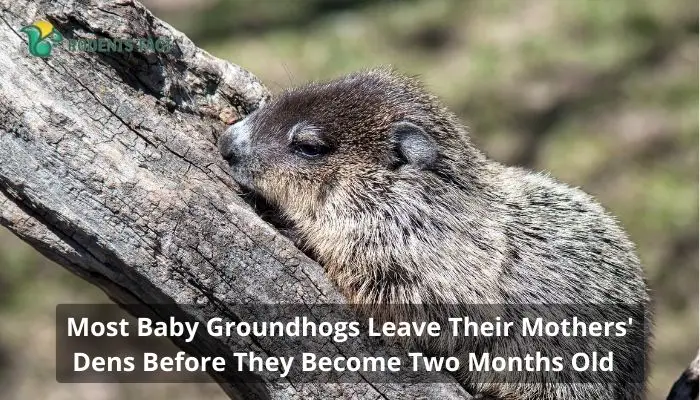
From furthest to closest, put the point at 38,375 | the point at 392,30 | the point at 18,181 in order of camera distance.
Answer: the point at 392,30, the point at 38,375, the point at 18,181

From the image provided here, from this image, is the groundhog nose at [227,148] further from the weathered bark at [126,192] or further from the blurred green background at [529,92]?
the blurred green background at [529,92]

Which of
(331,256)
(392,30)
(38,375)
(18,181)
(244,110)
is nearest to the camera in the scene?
(18,181)

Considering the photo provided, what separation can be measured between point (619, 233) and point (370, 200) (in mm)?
1656

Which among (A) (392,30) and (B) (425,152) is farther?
(A) (392,30)

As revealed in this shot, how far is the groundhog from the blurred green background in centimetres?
361

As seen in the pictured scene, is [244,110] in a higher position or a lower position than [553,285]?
higher

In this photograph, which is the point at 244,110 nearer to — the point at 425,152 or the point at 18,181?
the point at 425,152

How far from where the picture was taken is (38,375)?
A: 819 centimetres

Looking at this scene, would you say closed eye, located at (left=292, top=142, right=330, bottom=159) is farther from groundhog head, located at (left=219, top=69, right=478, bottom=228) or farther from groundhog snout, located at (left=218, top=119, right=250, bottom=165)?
groundhog snout, located at (left=218, top=119, right=250, bottom=165)

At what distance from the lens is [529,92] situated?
10766mm

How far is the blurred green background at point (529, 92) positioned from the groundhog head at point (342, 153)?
389 cm

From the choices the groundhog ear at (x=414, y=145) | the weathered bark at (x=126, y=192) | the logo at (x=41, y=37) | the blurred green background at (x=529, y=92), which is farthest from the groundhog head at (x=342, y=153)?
the blurred green background at (x=529, y=92)

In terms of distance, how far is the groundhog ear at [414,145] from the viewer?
5.01 m

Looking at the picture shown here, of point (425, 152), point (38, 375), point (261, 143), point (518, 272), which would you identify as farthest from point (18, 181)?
point (38, 375)
